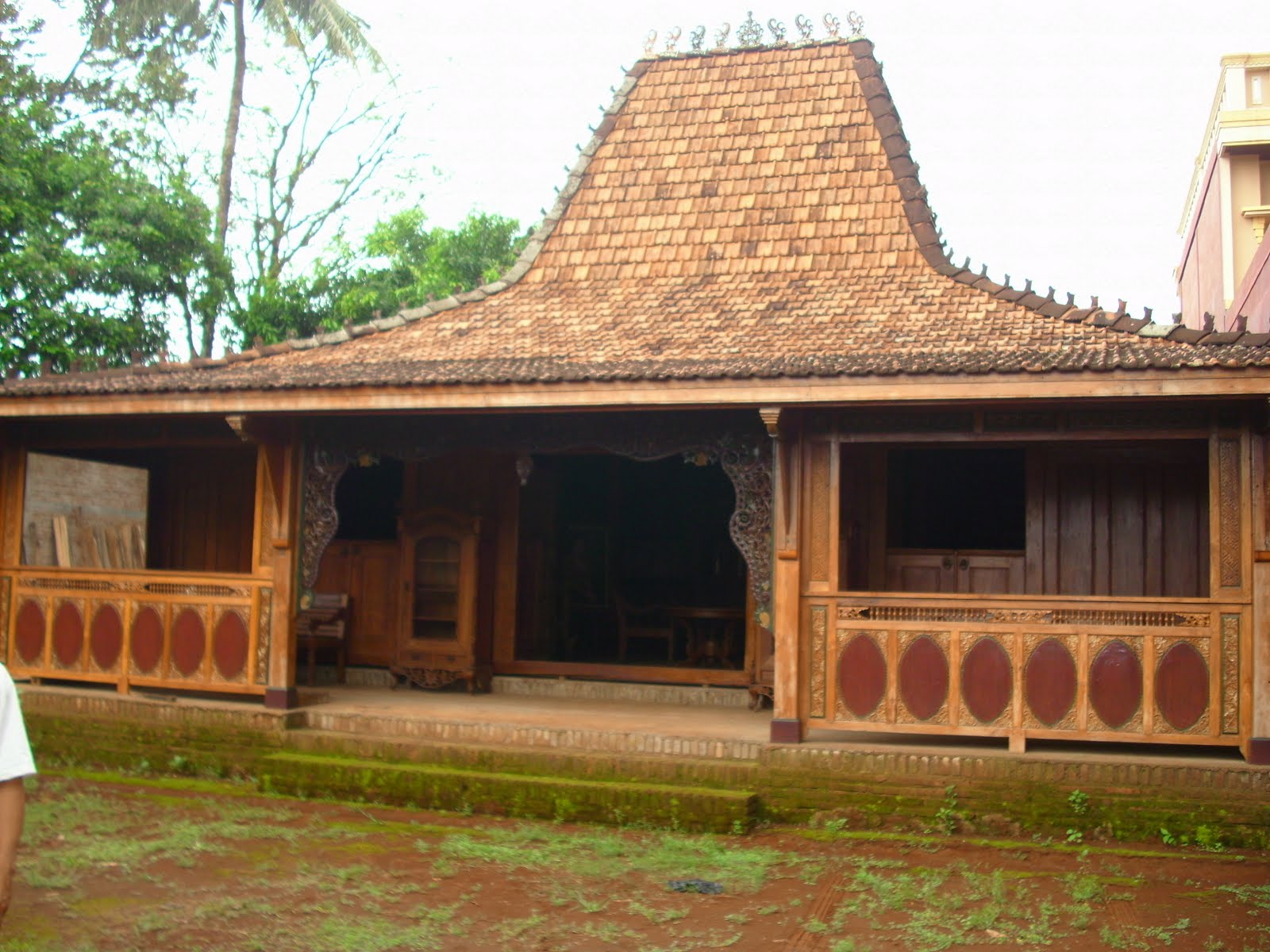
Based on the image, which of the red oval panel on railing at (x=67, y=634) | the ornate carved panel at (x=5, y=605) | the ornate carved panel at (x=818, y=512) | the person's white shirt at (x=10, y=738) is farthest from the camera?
the ornate carved panel at (x=5, y=605)

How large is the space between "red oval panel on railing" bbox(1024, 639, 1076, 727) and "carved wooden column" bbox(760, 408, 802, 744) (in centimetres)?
135

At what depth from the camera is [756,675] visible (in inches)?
392

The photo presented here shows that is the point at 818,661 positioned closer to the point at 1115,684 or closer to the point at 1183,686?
the point at 1115,684

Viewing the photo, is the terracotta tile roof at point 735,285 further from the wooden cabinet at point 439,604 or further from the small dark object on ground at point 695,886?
the small dark object on ground at point 695,886

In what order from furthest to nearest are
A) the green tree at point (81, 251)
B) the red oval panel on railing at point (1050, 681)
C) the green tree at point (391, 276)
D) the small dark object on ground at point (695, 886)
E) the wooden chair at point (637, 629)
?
the green tree at point (391, 276), the green tree at point (81, 251), the wooden chair at point (637, 629), the red oval panel on railing at point (1050, 681), the small dark object on ground at point (695, 886)

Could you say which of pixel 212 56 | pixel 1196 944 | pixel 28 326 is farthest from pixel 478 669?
pixel 212 56

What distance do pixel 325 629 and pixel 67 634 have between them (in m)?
2.03

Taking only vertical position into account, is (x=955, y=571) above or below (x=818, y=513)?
below

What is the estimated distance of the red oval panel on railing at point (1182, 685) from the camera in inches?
291

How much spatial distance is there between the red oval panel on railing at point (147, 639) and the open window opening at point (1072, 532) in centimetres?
490

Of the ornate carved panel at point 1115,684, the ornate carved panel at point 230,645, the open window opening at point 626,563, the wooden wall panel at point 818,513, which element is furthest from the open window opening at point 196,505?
the ornate carved panel at point 1115,684

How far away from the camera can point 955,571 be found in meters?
9.66

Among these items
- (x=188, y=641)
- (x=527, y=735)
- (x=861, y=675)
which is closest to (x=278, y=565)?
(x=188, y=641)

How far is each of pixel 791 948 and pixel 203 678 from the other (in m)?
5.38
